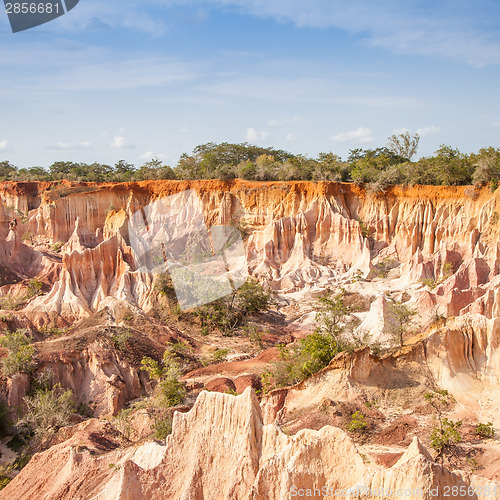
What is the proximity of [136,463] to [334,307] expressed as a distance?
9175 millimetres

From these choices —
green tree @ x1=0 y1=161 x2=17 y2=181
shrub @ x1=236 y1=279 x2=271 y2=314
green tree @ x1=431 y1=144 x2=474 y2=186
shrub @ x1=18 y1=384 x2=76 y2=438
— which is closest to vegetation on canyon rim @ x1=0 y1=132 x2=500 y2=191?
green tree @ x1=431 y1=144 x2=474 y2=186

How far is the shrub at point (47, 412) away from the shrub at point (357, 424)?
27.0ft

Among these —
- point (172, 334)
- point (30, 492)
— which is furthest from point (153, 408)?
point (172, 334)

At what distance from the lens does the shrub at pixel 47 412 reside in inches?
603

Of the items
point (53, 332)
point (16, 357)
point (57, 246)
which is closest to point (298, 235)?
point (53, 332)

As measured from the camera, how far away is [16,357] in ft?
56.6

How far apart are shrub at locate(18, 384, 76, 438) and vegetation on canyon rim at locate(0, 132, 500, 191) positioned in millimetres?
25039

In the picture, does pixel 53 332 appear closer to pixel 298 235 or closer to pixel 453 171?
pixel 298 235

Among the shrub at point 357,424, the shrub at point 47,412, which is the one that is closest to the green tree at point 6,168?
the shrub at point 47,412

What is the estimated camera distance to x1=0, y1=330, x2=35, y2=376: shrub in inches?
674

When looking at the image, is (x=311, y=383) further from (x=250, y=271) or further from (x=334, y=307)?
(x=250, y=271)

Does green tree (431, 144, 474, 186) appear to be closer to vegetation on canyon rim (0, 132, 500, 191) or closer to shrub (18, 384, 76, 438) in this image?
vegetation on canyon rim (0, 132, 500, 191)

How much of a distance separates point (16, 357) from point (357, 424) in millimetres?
11081

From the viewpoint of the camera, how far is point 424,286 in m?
26.6
